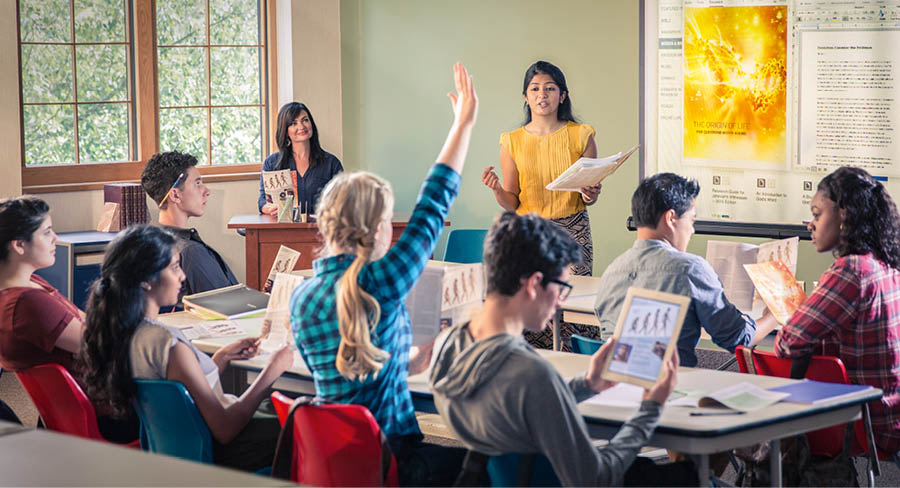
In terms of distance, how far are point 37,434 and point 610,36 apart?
5.56 m

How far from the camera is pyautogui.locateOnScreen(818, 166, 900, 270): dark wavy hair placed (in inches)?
123

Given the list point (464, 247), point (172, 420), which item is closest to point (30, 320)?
point (172, 420)

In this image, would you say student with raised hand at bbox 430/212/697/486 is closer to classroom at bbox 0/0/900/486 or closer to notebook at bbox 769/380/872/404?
notebook at bbox 769/380/872/404

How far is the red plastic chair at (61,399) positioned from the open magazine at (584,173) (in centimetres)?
231

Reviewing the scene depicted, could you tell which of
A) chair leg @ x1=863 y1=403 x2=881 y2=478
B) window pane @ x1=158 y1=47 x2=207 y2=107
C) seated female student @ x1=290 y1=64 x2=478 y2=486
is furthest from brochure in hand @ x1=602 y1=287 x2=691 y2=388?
window pane @ x1=158 y1=47 x2=207 y2=107

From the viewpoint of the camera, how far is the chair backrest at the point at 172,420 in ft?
8.70

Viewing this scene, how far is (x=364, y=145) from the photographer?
25.7ft

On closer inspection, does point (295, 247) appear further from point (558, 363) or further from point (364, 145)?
point (558, 363)

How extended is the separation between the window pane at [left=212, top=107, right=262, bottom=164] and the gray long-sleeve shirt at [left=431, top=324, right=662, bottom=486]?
5.50 m

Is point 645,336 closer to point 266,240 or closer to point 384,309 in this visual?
point 384,309

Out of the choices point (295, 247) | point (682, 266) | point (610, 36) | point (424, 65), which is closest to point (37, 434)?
point (682, 266)

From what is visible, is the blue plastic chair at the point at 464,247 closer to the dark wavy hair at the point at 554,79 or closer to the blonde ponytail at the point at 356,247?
the dark wavy hair at the point at 554,79

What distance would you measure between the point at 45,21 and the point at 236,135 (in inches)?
59.8

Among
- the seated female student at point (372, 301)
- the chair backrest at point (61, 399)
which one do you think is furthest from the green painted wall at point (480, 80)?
the chair backrest at point (61, 399)
